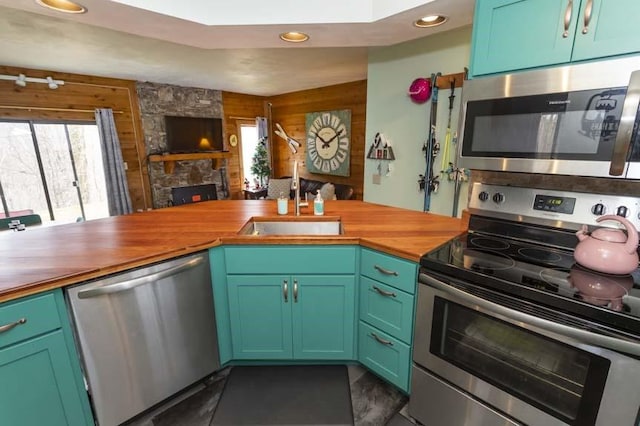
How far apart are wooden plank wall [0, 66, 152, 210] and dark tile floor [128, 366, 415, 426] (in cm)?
465

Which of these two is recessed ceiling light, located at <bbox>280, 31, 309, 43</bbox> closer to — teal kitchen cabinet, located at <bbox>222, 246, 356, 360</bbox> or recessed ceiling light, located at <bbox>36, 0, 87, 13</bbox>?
recessed ceiling light, located at <bbox>36, 0, 87, 13</bbox>

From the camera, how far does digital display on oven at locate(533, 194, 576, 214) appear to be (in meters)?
1.38

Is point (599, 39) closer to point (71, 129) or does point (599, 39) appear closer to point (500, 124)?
point (500, 124)

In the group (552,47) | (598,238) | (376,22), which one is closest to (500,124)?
(552,47)

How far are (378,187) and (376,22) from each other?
6.01ft

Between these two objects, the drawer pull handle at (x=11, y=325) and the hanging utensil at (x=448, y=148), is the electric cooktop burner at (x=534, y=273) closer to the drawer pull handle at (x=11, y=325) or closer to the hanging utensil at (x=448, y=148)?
the hanging utensil at (x=448, y=148)

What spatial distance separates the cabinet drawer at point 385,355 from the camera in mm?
1601

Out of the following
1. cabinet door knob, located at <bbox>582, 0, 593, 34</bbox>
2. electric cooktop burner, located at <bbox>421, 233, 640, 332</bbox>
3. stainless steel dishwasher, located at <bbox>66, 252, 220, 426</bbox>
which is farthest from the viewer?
stainless steel dishwasher, located at <bbox>66, 252, 220, 426</bbox>

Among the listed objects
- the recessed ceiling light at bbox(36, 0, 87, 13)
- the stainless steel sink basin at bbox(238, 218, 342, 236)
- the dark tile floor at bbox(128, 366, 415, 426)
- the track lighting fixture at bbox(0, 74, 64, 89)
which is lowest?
the dark tile floor at bbox(128, 366, 415, 426)

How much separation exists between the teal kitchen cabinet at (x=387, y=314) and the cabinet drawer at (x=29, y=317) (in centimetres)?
142

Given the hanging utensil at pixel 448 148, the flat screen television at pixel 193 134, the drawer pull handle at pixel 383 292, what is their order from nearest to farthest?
the drawer pull handle at pixel 383 292, the hanging utensil at pixel 448 148, the flat screen television at pixel 193 134

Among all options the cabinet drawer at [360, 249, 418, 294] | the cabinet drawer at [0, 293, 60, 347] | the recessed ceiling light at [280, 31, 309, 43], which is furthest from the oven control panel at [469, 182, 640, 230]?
the cabinet drawer at [0, 293, 60, 347]

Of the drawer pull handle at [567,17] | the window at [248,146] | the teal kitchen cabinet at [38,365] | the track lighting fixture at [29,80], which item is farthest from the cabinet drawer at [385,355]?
the window at [248,146]

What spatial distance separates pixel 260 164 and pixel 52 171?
3.58 meters
